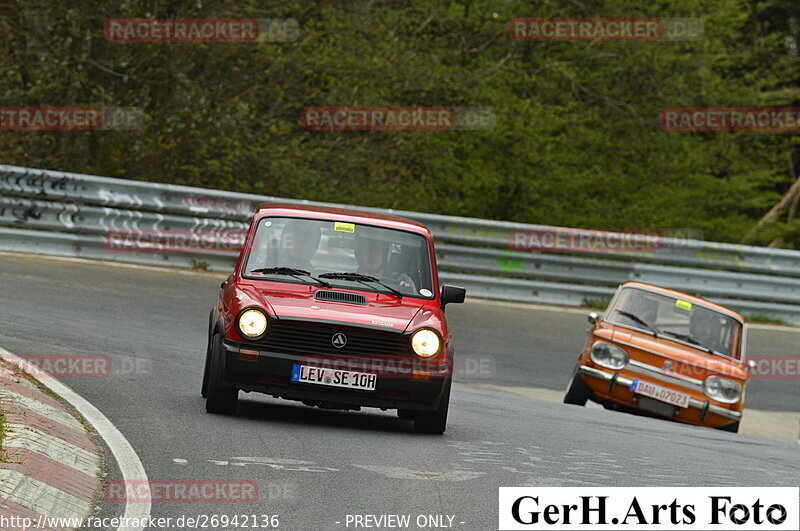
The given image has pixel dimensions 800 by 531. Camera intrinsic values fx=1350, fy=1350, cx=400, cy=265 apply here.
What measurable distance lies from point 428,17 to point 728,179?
25.2 feet

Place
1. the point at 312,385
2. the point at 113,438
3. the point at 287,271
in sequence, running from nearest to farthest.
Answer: the point at 113,438 < the point at 312,385 < the point at 287,271

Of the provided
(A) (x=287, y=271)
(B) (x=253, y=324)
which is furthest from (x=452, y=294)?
(B) (x=253, y=324)

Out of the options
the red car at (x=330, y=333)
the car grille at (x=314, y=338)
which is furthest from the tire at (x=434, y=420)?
the car grille at (x=314, y=338)

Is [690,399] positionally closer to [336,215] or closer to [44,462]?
[336,215]

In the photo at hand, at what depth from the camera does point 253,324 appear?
29.7 feet

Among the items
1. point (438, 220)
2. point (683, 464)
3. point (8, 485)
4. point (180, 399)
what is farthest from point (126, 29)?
point (8, 485)

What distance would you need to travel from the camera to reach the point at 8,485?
631 centimetres

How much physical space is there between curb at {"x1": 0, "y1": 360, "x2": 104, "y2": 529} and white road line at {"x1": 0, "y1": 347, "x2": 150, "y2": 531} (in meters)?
0.10

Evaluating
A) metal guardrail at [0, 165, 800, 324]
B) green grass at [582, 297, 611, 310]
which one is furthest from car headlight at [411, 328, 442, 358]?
green grass at [582, 297, 611, 310]

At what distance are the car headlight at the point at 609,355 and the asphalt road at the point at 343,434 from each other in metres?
0.71

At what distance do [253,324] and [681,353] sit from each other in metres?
6.02

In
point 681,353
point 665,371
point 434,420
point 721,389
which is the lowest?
point 434,420

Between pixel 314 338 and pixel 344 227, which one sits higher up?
pixel 344 227

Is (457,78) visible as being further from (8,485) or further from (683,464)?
(8,485)
